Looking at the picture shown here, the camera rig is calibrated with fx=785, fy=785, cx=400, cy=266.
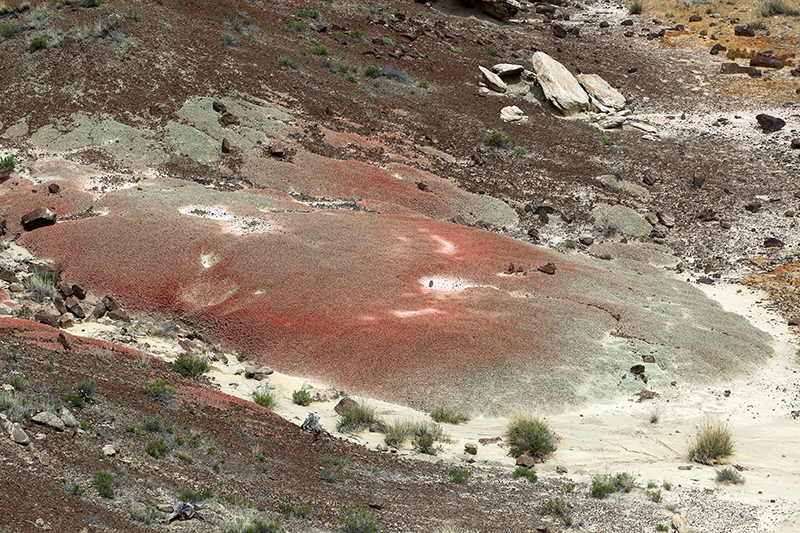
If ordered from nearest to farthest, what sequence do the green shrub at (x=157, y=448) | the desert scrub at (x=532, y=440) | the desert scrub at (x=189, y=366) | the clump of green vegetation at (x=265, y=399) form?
the green shrub at (x=157, y=448), the desert scrub at (x=532, y=440), the clump of green vegetation at (x=265, y=399), the desert scrub at (x=189, y=366)

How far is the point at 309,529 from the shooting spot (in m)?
8.38

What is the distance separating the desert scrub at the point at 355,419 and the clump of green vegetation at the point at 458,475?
1.72 meters

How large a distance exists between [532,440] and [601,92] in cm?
2499

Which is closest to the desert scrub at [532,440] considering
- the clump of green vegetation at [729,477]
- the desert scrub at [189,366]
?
the clump of green vegetation at [729,477]

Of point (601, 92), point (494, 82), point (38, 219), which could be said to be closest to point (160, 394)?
point (38, 219)

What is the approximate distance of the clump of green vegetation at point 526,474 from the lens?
10.8 meters

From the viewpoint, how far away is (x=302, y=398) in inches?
497

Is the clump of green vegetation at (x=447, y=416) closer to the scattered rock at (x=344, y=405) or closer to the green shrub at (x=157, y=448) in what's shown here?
the scattered rock at (x=344, y=405)

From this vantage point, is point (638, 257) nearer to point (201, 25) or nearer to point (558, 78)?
point (558, 78)

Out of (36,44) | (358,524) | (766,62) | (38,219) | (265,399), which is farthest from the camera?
(766,62)

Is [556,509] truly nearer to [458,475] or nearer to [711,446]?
[458,475]

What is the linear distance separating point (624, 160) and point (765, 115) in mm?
7371

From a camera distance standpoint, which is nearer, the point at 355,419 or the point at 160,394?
the point at 160,394

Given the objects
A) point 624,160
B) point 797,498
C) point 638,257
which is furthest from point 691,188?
point 797,498
